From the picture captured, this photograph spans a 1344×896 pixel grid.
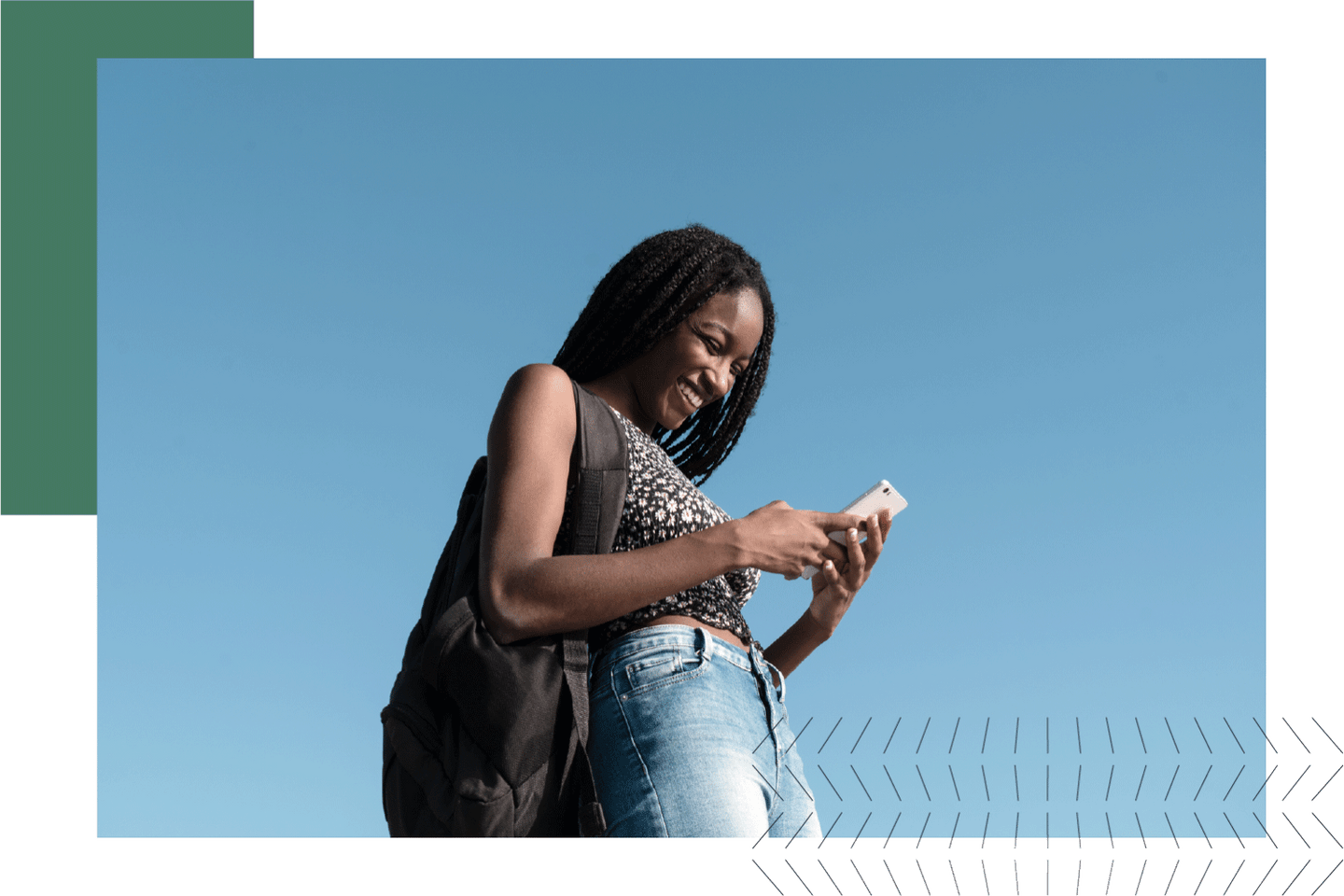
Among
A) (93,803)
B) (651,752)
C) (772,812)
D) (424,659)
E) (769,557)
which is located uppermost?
Answer: (769,557)

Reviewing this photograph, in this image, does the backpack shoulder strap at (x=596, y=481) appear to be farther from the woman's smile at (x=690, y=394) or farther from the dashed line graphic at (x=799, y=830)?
the dashed line graphic at (x=799, y=830)

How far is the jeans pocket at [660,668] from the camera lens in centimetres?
250

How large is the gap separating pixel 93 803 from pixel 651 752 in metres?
2.42

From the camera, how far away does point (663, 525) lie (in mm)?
2727

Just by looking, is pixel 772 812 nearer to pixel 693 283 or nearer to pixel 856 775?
pixel 856 775

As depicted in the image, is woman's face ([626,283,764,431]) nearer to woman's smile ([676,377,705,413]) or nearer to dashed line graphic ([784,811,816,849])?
woman's smile ([676,377,705,413])

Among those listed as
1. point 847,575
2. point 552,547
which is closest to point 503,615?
point 552,547

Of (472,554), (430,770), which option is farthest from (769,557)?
(430,770)

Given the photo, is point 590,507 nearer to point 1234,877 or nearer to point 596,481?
point 596,481

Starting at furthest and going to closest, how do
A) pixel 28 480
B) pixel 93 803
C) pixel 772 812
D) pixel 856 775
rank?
pixel 28 480 < pixel 93 803 < pixel 772 812 < pixel 856 775

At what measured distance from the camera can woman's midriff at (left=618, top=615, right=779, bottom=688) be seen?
8.64 feet

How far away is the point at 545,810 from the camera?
2494 millimetres

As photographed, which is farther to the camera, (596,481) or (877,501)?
(877,501)

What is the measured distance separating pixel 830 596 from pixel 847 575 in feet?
0.47
